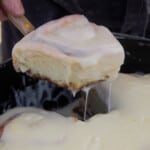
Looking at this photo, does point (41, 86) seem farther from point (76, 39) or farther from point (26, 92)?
point (76, 39)

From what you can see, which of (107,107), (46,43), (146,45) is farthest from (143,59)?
(46,43)

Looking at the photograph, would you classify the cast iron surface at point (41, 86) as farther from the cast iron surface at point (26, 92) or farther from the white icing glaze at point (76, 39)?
the white icing glaze at point (76, 39)

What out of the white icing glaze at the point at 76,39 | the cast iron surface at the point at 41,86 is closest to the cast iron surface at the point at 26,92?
the cast iron surface at the point at 41,86


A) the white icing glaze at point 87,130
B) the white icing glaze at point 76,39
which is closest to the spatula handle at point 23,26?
the white icing glaze at point 76,39

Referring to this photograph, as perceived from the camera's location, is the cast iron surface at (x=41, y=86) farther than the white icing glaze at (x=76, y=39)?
Yes

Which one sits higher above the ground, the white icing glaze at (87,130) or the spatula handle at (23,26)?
the spatula handle at (23,26)

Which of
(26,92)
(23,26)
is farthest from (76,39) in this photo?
(26,92)
